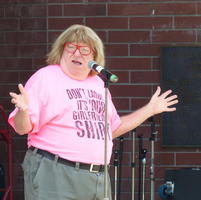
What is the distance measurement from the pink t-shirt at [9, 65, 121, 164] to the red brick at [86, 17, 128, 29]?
7.16ft

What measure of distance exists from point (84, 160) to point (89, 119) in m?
0.26

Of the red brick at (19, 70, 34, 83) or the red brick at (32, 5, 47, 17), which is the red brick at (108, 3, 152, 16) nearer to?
the red brick at (32, 5, 47, 17)

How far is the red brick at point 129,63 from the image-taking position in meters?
6.22

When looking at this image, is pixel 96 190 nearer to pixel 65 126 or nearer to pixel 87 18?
pixel 65 126

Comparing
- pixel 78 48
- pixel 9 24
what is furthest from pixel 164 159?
pixel 78 48

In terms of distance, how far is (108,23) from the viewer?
20.4 ft

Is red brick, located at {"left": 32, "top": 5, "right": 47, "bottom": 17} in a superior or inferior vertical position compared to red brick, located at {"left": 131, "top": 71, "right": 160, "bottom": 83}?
superior

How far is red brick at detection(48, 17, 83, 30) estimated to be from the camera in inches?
246

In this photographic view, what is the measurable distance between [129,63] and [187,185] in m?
1.52

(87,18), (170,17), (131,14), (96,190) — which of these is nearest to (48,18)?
(87,18)

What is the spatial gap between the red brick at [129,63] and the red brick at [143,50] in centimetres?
6

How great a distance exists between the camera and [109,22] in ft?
20.4

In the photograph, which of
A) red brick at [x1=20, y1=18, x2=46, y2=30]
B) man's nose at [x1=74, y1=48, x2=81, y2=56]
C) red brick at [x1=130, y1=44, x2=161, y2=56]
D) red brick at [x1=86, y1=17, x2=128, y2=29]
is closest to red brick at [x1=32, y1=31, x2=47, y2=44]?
red brick at [x1=20, y1=18, x2=46, y2=30]

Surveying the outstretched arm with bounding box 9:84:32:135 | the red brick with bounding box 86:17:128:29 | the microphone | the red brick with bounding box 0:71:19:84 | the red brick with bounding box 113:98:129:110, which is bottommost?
the red brick with bounding box 113:98:129:110
